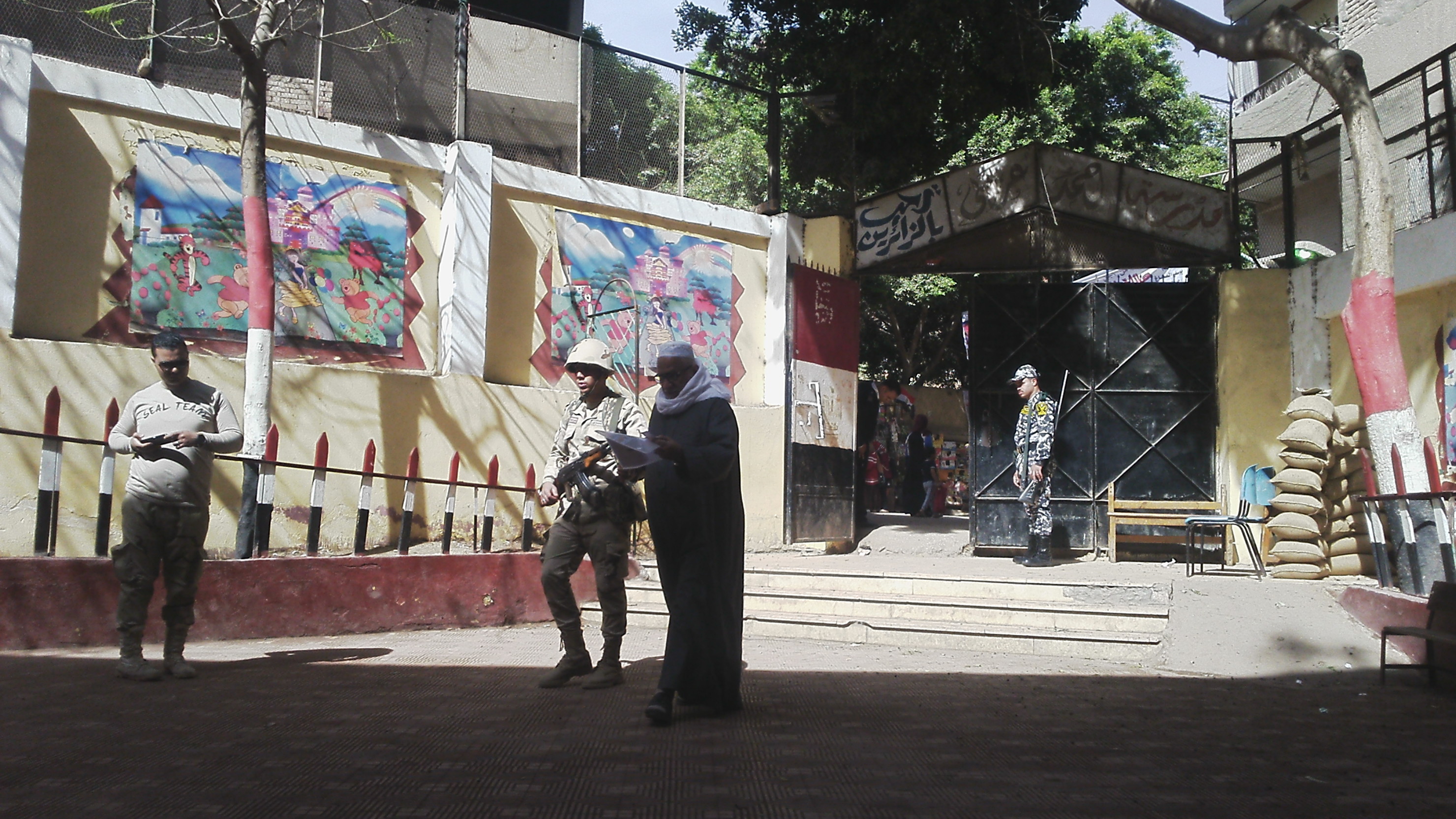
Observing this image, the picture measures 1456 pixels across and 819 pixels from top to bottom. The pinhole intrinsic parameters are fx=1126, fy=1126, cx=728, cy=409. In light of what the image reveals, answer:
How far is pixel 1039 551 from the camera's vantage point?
33.5 ft

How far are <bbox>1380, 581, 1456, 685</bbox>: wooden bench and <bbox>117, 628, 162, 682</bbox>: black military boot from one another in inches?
252

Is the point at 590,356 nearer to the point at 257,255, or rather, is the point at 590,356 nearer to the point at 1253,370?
the point at 257,255

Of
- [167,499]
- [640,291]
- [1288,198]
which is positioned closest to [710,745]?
[167,499]

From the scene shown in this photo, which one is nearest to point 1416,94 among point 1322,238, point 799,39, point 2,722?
point 1322,238

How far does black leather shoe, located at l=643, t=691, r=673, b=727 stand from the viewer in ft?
15.3

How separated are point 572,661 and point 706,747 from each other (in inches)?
69.6

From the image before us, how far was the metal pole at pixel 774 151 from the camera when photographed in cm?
1254

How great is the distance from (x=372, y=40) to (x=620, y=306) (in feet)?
11.4

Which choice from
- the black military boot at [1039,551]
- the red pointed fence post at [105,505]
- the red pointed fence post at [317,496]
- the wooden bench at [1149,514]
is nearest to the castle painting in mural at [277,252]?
the red pointed fence post at [317,496]

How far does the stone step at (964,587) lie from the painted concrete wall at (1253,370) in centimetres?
368

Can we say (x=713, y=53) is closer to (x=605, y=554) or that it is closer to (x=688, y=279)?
(x=688, y=279)

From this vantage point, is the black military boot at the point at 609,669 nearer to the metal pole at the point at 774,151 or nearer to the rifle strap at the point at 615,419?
the rifle strap at the point at 615,419

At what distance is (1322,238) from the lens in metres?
14.9

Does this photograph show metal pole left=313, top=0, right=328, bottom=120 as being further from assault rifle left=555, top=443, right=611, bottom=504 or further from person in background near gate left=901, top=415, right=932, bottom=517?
person in background near gate left=901, top=415, right=932, bottom=517
